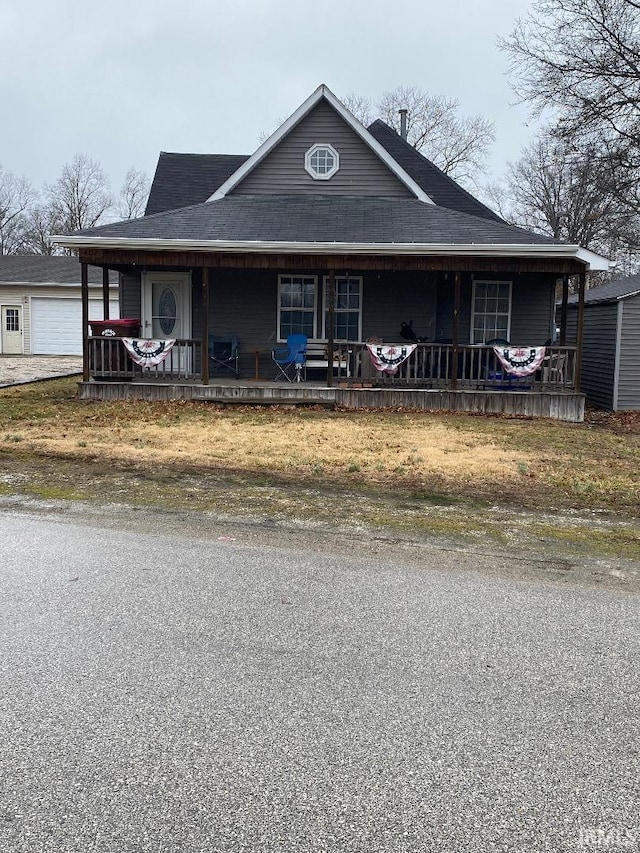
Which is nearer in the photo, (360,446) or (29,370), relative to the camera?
(360,446)

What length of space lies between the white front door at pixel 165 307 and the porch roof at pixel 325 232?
1.51 m

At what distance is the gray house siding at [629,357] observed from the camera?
53.8 ft

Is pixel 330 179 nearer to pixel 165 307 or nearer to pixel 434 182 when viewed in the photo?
pixel 434 182

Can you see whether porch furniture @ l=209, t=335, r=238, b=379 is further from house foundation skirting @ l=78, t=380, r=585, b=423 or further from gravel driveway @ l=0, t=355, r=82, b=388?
gravel driveway @ l=0, t=355, r=82, b=388

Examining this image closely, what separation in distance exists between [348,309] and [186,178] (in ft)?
22.3

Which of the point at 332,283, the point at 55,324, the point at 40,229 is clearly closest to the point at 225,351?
the point at 332,283

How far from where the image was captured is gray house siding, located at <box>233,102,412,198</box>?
17781mm

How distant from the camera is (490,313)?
16922 millimetres

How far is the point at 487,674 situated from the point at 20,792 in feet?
6.85

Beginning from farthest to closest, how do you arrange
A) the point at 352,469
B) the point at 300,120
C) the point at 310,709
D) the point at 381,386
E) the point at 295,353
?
the point at 300,120 < the point at 295,353 < the point at 381,386 < the point at 352,469 < the point at 310,709

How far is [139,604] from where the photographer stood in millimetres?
4328

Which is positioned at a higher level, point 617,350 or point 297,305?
point 297,305

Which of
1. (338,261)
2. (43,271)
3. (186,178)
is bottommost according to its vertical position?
(338,261)

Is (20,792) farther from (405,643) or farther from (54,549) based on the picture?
(54,549)
